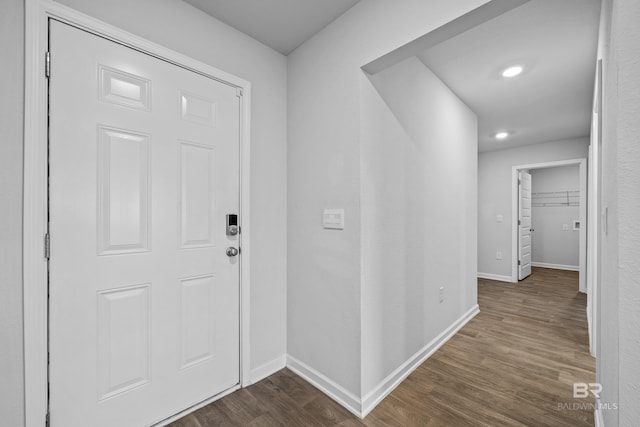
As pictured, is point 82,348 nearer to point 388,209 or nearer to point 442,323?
point 388,209

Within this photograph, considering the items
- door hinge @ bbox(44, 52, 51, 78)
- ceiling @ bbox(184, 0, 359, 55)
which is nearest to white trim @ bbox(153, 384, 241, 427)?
door hinge @ bbox(44, 52, 51, 78)

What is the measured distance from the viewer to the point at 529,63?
2.33m

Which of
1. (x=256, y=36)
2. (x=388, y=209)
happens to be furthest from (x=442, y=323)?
(x=256, y=36)

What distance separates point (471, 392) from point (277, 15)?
284 cm

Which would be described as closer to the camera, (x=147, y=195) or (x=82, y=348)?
(x=82, y=348)

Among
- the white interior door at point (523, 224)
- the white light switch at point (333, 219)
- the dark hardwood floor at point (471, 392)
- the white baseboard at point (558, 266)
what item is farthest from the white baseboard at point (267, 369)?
the white baseboard at point (558, 266)

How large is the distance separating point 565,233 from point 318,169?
706 cm

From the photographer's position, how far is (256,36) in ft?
6.39

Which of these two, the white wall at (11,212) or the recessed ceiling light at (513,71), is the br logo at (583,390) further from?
the white wall at (11,212)

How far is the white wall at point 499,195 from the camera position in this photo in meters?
4.74

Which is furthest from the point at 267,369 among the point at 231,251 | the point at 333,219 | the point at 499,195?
the point at 499,195

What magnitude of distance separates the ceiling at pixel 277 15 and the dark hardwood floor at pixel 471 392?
98.8 inches

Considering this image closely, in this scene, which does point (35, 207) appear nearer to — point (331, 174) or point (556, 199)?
point (331, 174)

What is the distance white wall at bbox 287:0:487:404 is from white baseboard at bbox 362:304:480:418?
0.12 meters
